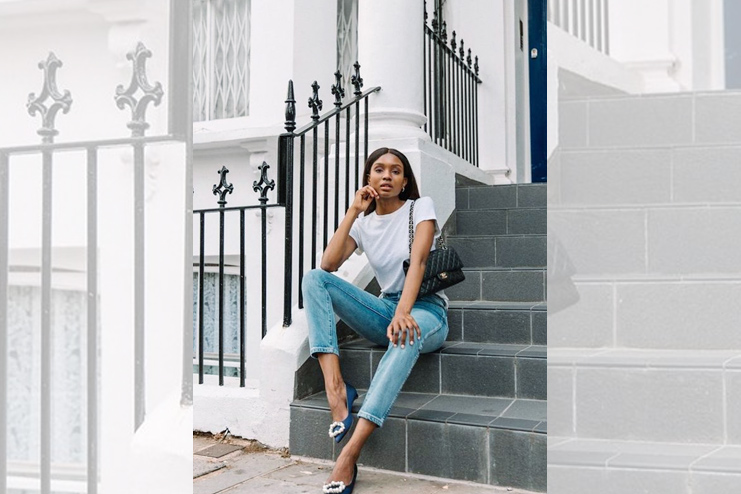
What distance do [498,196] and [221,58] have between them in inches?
97.5

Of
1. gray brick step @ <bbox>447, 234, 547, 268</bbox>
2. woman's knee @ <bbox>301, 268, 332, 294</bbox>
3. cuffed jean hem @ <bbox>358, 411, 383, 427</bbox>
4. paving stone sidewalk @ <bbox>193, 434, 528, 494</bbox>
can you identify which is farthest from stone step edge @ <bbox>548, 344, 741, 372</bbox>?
gray brick step @ <bbox>447, 234, 547, 268</bbox>

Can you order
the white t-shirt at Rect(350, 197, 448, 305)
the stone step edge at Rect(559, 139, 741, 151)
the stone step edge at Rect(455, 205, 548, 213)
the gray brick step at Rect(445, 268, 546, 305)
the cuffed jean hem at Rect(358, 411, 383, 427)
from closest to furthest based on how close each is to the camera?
the cuffed jean hem at Rect(358, 411, 383, 427), the stone step edge at Rect(559, 139, 741, 151), the white t-shirt at Rect(350, 197, 448, 305), the gray brick step at Rect(445, 268, 546, 305), the stone step edge at Rect(455, 205, 548, 213)

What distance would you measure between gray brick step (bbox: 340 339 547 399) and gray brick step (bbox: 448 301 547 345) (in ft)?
0.30

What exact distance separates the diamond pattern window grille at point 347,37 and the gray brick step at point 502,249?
183 cm

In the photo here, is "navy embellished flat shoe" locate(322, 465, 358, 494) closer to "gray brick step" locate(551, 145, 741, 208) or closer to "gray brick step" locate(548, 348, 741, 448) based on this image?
"gray brick step" locate(548, 348, 741, 448)

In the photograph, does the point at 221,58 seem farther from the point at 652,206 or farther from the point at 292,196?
the point at 652,206

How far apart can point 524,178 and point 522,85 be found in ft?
3.00

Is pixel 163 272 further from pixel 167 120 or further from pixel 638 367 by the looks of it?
pixel 638 367

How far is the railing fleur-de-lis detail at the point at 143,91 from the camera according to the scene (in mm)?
2217

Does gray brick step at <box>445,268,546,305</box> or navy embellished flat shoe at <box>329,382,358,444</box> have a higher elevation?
gray brick step at <box>445,268,546,305</box>

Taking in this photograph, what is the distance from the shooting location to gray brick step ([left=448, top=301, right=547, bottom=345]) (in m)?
3.80

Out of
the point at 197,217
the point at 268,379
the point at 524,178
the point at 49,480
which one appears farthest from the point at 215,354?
the point at 524,178

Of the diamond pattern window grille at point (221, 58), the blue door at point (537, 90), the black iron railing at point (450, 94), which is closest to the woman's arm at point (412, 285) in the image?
the black iron railing at point (450, 94)

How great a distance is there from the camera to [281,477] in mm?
3158
